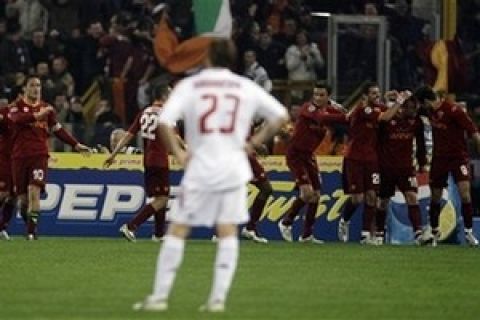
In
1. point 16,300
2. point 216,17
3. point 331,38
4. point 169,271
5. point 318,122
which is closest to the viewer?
point 169,271

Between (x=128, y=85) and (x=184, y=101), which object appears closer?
(x=184, y=101)

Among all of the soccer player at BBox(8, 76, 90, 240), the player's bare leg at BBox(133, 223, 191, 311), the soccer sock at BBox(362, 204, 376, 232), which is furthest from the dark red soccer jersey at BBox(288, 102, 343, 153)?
the player's bare leg at BBox(133, 223, 191, 311)

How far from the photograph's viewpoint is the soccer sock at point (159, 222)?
2808 cm

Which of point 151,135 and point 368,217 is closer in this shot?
point 151,135

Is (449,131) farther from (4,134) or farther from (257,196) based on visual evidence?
(4,134)

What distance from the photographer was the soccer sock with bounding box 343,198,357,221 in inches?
1162

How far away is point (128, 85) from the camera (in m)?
34.9

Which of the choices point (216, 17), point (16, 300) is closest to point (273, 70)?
point (216, 17)

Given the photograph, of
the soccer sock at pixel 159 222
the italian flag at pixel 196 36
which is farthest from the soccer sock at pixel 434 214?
the italian flag at pixel 196 36

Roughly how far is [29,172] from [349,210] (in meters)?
5.22

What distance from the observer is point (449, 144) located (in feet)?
93.2

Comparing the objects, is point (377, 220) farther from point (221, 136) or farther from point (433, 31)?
point (221, 136)

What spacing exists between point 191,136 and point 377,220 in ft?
45.5

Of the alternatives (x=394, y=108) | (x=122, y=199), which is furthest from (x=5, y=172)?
(x=394, y=108)
